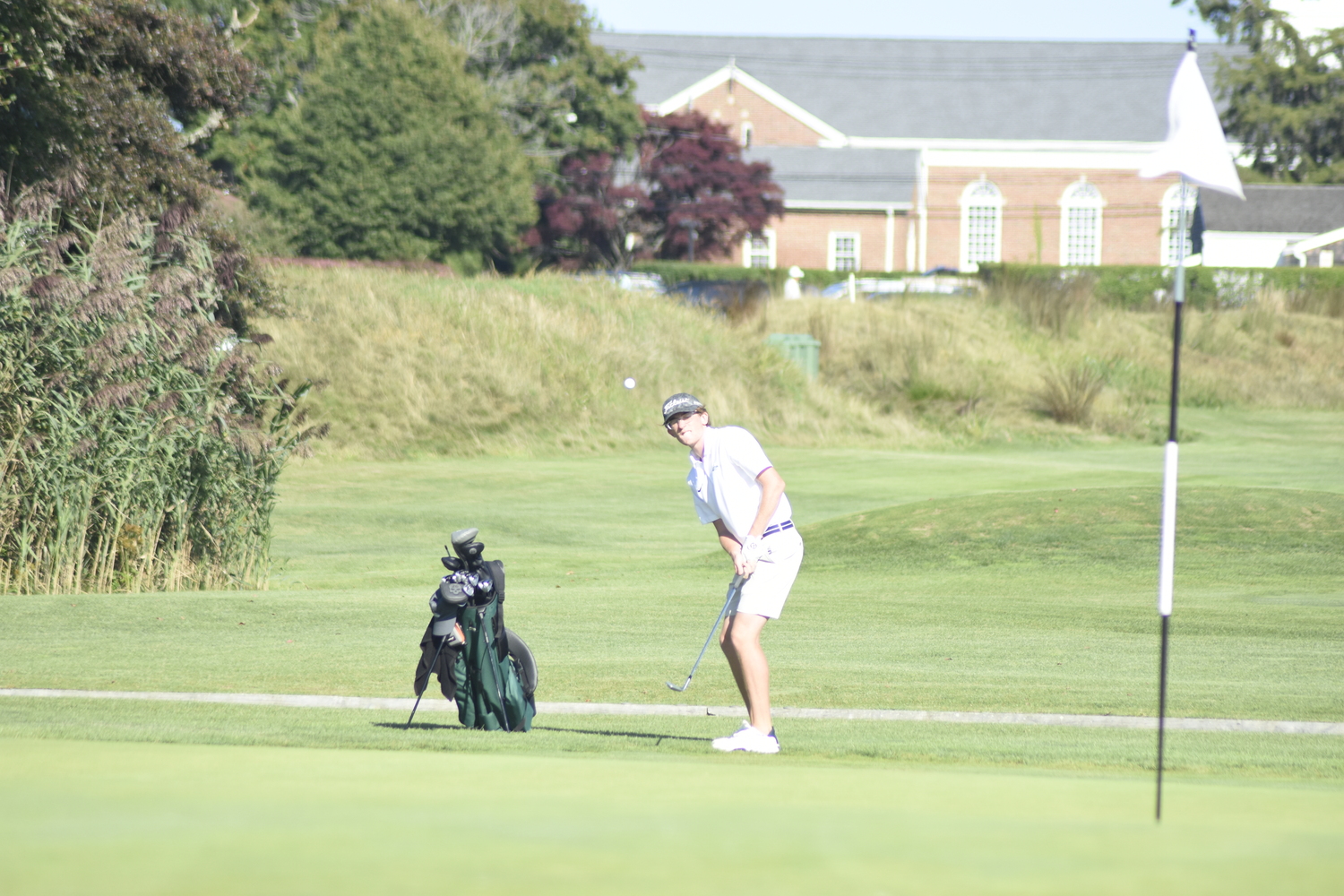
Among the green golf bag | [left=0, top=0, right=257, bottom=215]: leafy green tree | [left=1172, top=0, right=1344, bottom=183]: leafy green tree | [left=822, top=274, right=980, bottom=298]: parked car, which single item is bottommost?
the green golf bag

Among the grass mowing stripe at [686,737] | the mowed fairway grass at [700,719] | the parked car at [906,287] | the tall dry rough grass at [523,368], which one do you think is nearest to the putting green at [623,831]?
the mowed fairway grass at [700,719]

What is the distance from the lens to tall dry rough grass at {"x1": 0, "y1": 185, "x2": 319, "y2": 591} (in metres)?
14.6

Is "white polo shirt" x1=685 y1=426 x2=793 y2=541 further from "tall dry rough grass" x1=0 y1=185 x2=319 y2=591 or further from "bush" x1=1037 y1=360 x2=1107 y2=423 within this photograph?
"bush" x1=1037 y1=360 x2=1107 y2=423

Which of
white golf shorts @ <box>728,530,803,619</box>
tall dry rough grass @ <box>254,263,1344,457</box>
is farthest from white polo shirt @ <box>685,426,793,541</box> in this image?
tall dry rough grass @ <box>254,263,1344,457</box>

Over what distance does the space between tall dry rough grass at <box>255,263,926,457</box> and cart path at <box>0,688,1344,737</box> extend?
2006 centimetres

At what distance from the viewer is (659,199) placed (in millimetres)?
60406

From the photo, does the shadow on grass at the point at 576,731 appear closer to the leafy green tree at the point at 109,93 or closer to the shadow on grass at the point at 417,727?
the shadow on grass at the point at 417,727

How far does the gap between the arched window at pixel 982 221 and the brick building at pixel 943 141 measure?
8 centimetres

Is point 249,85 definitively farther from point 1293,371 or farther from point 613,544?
point 1293,371

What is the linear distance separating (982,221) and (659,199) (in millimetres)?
21309

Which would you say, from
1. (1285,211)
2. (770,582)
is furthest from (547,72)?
(770,582)

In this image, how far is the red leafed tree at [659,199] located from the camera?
190 ft

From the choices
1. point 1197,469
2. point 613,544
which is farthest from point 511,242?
point 613,544

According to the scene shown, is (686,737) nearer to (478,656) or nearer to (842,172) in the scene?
(478,656)
